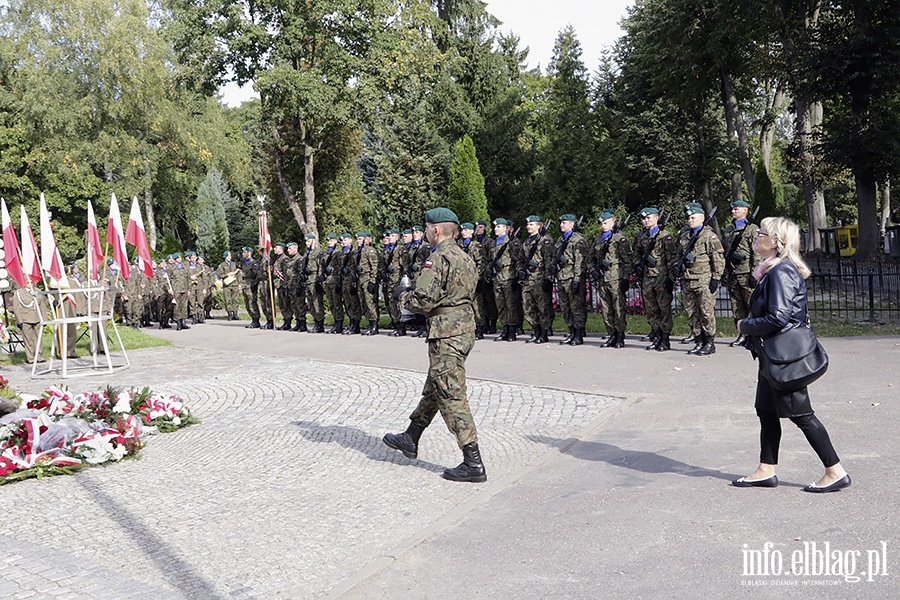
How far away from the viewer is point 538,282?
1450cm

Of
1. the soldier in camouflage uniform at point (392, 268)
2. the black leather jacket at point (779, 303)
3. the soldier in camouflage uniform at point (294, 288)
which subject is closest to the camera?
the black leather jacket at point (779, 303)

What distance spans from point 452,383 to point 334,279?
41.4ft

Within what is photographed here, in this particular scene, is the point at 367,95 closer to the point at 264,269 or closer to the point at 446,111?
the point at 446,111

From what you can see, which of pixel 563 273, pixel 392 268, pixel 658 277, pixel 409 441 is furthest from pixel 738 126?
pixel 409 441

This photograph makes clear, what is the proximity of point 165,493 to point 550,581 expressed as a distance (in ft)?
11.3

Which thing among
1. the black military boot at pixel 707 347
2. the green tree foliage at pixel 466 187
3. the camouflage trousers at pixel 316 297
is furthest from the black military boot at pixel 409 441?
the green tree foliage at pixel 466 187

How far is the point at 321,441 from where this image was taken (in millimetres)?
7809

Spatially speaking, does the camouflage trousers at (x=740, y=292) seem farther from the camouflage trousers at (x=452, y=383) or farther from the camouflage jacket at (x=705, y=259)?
the camouflage trousers at (x=452, y=383)

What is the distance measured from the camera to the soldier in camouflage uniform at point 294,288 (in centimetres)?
1980

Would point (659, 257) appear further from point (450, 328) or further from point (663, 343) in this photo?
point (450, 328)

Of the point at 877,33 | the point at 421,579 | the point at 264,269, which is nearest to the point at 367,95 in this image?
the point at 264,269

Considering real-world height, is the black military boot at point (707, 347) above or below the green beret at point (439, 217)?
below

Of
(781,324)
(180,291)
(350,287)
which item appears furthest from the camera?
(180,291)

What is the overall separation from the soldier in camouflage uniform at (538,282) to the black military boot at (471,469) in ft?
27.7
